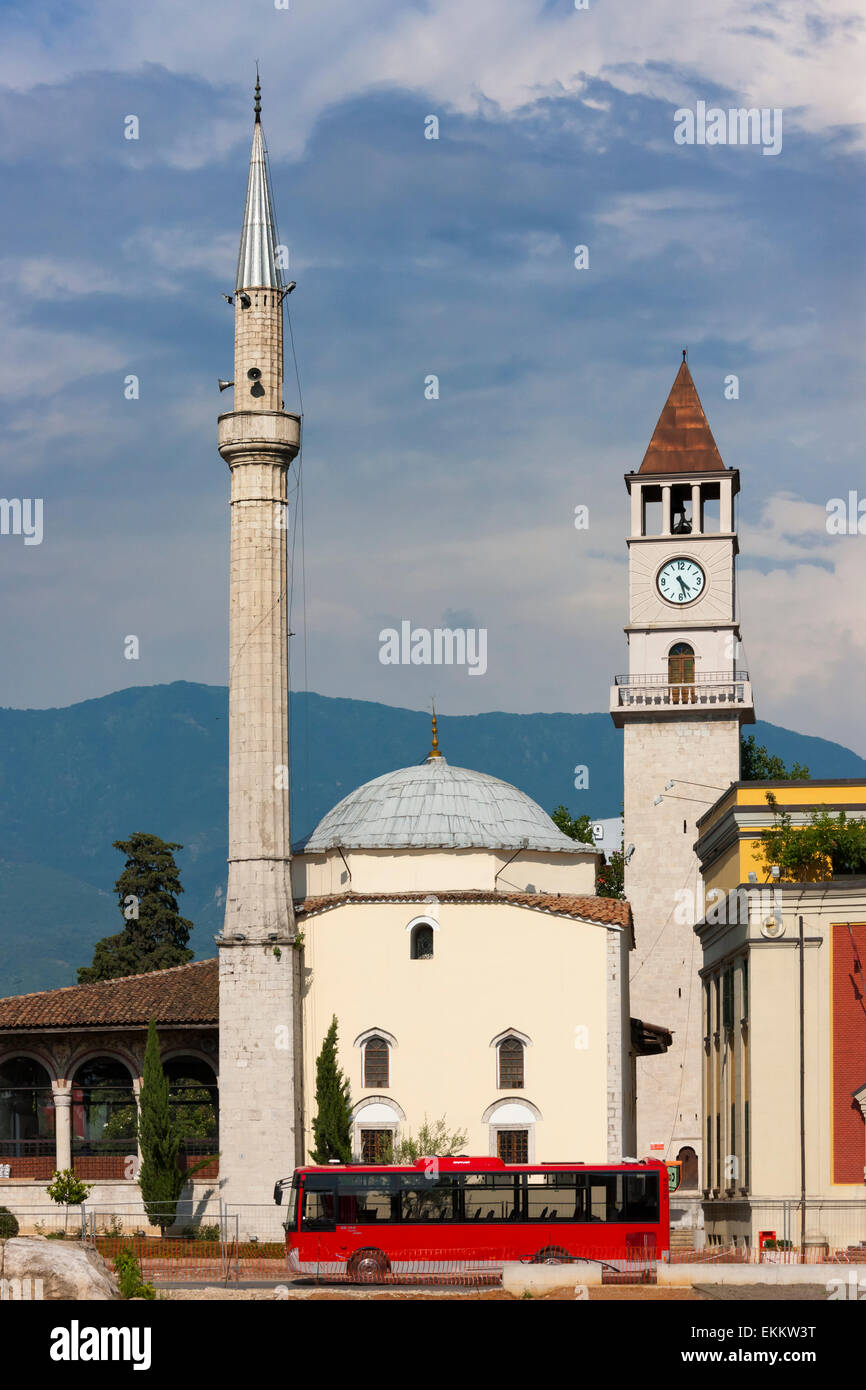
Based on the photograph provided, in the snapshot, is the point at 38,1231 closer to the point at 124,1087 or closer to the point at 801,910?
the point at 124,1087

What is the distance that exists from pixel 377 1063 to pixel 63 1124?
29.8 feet

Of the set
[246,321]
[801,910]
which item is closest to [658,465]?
[246,321]

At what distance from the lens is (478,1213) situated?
133 feet

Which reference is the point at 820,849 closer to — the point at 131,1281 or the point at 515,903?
the point at 515,903

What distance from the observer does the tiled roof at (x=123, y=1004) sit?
57.5 m

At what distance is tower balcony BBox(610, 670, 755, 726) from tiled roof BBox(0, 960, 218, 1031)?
17654 mm

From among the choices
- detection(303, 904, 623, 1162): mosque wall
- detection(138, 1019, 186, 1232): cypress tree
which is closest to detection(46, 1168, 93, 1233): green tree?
detection(138, 1019, 186, 1232): cypress tree

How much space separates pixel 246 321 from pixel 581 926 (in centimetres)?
1948

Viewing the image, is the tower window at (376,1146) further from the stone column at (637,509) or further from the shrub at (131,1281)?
the stone column at (637,509)

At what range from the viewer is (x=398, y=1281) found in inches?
1547

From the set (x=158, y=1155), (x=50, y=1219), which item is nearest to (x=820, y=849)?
(x=158, y=1155)

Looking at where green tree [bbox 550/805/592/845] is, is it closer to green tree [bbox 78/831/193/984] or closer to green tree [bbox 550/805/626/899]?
green tree [bbox 550/805/626/899]

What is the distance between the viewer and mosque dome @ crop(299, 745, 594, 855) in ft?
195

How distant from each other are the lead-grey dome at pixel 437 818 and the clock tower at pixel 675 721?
6016 mm
